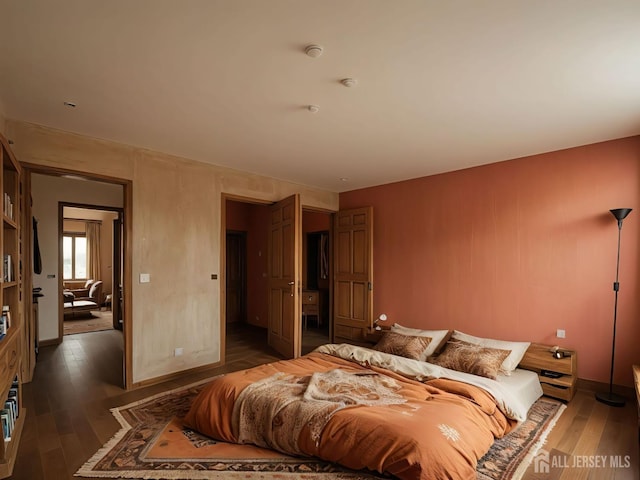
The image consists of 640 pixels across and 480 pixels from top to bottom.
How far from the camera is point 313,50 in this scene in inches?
79.4

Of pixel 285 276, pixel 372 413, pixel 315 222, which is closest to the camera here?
pixel 372 413

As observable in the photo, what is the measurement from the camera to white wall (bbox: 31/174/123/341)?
564 centimetres

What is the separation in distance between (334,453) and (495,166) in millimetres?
3830

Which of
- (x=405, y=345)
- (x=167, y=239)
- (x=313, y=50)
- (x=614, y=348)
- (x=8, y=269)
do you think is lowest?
(x=405, y=345)

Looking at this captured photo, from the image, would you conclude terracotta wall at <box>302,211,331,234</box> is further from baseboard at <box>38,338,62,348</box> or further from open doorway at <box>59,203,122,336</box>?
open doorway at <box>59,203,122,336</box>

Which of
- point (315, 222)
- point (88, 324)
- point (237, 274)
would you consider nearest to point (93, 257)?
point (88, 324)

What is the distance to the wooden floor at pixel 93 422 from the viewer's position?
7.55ft

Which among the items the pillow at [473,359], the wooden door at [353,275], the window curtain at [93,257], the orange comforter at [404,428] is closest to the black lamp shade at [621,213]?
the pillow at [473,359]

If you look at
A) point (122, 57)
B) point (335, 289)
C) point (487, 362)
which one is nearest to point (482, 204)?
point (487, 362)

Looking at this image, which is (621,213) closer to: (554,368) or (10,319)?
(554,368)

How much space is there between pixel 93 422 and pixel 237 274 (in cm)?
492

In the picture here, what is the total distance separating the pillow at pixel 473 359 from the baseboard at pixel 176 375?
→ 273 cm

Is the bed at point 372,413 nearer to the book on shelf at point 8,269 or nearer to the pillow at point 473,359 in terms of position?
the pillow at point 473,359

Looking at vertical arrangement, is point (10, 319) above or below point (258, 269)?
below
